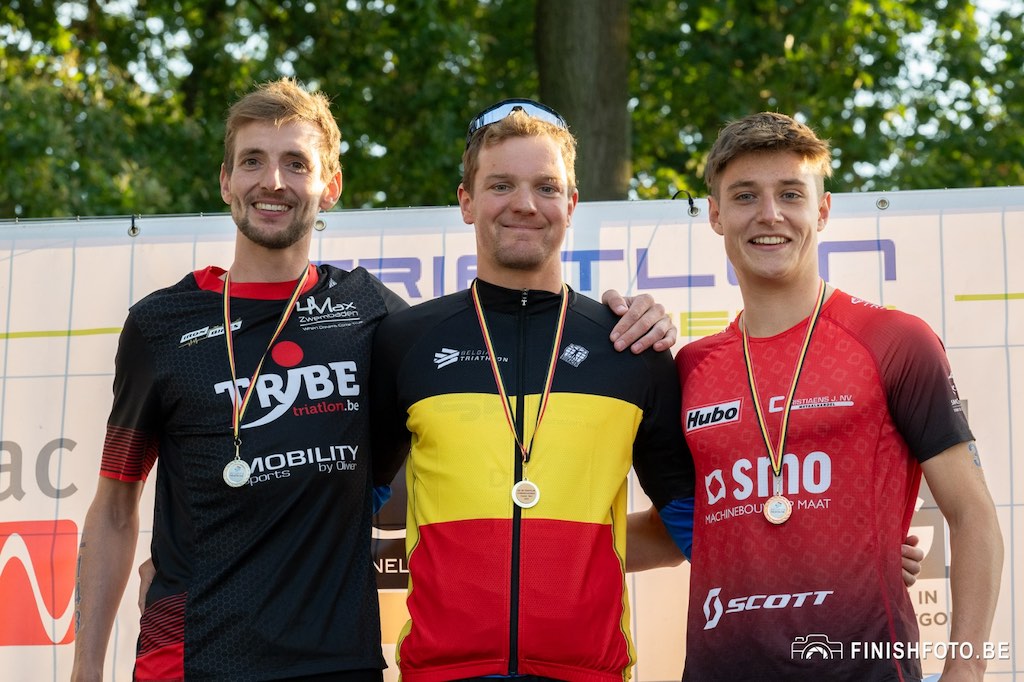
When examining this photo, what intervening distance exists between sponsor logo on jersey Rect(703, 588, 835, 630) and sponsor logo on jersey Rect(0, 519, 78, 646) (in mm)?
2369

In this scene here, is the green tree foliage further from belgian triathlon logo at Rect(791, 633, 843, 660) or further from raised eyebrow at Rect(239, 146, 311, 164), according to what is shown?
belgian triathlon logo at Rect(791, 633, 843, 660)

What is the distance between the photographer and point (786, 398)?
317cm

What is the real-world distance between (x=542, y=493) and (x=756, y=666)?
0.70 meters

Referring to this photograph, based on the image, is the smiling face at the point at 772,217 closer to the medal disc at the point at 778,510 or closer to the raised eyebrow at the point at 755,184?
the raised eyebrow at the point at 755,184

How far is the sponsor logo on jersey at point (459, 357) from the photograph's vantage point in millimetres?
3295

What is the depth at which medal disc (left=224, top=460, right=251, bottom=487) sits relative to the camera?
3209 mm

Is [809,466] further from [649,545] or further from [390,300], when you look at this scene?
[390,300]

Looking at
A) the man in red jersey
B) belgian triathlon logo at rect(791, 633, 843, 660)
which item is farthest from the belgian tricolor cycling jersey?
belgian triathlon logo at rect(791, 633, 843, 660)

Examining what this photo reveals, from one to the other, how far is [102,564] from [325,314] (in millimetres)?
976

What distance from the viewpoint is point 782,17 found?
10.3 m

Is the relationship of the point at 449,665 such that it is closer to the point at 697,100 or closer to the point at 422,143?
the point at 422,143

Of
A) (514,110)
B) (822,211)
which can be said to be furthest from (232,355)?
(822,211)

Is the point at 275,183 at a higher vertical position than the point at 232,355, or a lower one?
higher

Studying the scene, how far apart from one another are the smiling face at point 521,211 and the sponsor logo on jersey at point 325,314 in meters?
0.42
